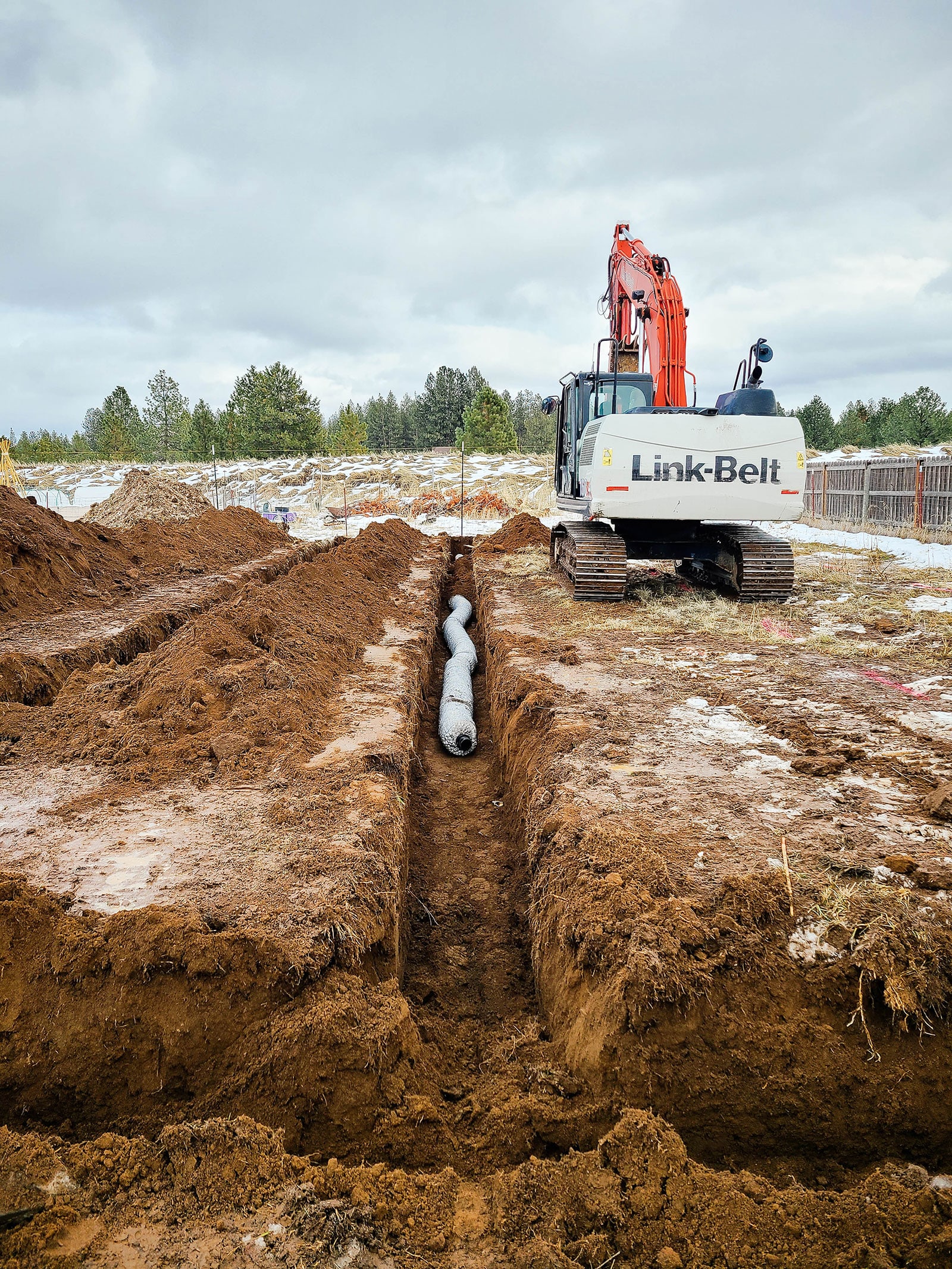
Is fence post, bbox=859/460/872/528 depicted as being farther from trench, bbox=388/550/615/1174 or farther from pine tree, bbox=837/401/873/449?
pine tree, bbox=837/401/873/449

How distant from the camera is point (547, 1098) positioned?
257cm

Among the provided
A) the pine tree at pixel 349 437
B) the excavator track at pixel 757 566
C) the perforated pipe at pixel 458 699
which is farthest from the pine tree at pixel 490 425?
the perforated pipe at pixel 458 699

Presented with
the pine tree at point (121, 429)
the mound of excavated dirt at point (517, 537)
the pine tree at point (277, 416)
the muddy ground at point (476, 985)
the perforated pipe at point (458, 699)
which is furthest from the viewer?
the pine tree at point (121, 429)

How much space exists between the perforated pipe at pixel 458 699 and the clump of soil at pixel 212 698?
1048 mm

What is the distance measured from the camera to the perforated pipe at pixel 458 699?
21.5 feet

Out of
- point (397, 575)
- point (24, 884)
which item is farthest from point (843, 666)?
point (397, 575)

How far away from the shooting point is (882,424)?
47.8 meters

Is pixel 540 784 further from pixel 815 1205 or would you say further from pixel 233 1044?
pixel 815 1205

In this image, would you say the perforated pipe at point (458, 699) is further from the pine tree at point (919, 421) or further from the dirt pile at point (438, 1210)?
the pine tree at point (919, 421)

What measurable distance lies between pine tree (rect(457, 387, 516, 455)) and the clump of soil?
44746 millimetres

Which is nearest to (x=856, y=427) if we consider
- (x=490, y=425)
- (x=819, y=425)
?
(x=819, y=425)

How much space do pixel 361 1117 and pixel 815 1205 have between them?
Answer: 4.57ft

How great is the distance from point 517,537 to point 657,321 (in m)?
6.86

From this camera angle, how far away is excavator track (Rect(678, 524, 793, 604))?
31.7ft
